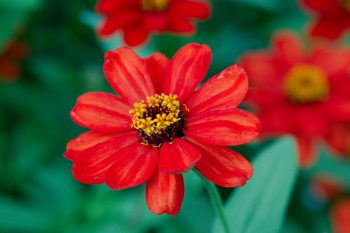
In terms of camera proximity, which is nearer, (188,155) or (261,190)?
(188,155)

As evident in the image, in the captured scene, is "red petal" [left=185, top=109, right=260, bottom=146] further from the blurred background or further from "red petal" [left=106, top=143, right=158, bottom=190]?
the blurred background

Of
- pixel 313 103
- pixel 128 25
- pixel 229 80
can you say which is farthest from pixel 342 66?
pixel 229 80

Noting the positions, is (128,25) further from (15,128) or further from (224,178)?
(15,128)

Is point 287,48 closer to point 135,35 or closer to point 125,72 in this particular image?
point 135,35

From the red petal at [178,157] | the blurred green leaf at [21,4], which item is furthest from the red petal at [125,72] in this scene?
the blurred green leaf at [21,4]

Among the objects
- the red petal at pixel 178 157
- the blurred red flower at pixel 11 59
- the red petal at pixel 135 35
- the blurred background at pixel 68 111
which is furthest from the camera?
the blurred red flower at pixel 11 59

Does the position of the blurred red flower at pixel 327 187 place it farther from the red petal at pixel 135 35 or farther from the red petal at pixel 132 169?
the red petal at pixel 132 169
